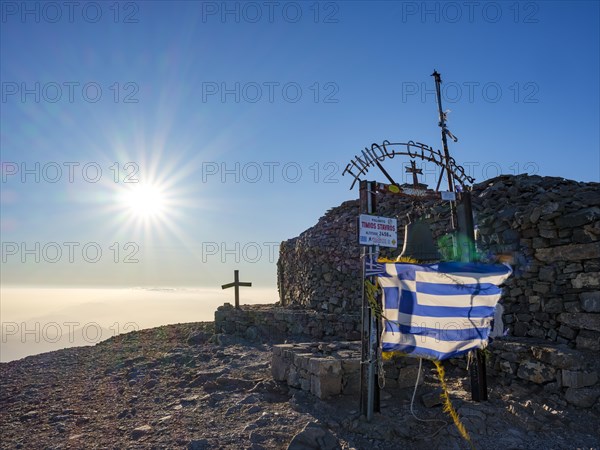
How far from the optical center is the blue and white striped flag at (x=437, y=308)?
645 centimetres

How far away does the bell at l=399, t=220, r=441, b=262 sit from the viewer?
24.2ft

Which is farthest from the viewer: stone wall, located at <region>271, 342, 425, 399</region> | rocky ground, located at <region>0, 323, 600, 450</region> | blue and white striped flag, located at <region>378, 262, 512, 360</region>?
stone wall, located at <region>271, 342, 425, 399</region>

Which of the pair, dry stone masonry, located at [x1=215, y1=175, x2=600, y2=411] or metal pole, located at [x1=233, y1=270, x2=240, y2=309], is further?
metal pole, located at [x1=233, y1=270, x2=240, y2=309]

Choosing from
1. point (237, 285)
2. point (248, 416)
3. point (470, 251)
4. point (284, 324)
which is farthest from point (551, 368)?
Answer: point (237, 285)

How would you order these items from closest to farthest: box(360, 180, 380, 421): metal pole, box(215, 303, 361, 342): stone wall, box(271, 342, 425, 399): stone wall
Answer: box(360, 180, 380, 421): metal pole → box(271, 342, 425, 399): stone wall → box(215, 303, 361, 342): stone wall

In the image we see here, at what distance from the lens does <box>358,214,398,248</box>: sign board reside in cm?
678

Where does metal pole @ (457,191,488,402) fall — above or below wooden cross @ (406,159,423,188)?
below

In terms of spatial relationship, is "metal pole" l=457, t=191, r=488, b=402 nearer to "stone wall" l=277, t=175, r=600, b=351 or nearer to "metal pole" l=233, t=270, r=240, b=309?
"stone wall" l=277, t=175, r=600, b=351

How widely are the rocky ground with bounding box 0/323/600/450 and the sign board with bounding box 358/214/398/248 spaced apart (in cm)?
276

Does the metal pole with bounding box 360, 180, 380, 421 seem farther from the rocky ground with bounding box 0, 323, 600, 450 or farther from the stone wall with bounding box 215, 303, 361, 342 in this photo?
the stone wall with bounding box 215, 303, 361, 342

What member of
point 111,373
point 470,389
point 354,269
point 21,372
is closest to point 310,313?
point 354,269

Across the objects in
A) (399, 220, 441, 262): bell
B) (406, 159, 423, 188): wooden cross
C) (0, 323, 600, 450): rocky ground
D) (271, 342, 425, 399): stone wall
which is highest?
(406, 159, 423, 188): wooden cross

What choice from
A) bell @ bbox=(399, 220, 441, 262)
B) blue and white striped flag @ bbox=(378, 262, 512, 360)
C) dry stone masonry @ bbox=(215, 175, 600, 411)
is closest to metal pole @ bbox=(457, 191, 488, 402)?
bell @ bbox=(399, 220, 441, 262)

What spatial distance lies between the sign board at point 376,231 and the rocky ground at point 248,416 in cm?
276
